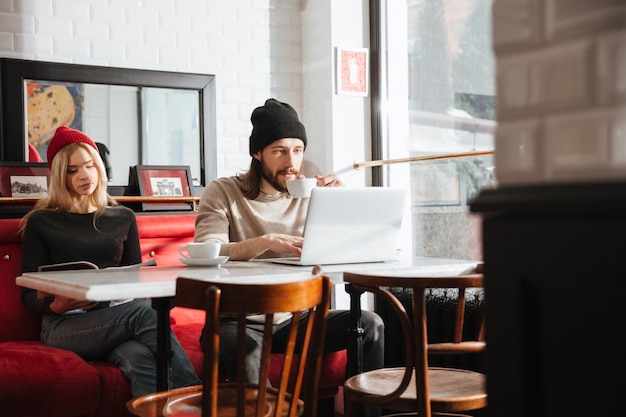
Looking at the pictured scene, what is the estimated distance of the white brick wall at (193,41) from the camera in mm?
3389

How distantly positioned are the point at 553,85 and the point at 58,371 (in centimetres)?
196

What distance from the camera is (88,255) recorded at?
2852 mm

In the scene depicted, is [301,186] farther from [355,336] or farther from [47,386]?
[47,386]

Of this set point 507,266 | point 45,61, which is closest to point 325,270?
point 507,266

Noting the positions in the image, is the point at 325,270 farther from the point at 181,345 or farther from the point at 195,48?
the point at 195,48

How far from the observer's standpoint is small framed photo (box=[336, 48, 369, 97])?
3949 mm

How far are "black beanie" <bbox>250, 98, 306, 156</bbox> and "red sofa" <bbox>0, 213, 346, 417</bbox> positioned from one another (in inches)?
31.6

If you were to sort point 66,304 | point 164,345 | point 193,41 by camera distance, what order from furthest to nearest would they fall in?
1. point 193,41
2. point 66,304
3. point 164,345

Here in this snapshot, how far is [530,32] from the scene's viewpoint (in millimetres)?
1014

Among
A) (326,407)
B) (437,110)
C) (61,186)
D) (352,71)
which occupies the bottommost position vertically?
(326,407)

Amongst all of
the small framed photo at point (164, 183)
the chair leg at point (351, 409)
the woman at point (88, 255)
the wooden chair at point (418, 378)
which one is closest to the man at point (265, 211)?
the woman at point (88, 255)

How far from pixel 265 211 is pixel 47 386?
0.99 metres

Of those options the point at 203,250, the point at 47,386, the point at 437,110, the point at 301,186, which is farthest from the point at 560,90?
the point at 437,110

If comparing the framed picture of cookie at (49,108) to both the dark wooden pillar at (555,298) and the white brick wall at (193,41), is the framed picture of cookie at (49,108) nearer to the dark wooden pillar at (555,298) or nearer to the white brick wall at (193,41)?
the white brick wall at (193,41)
